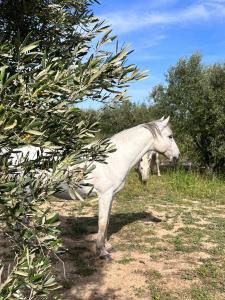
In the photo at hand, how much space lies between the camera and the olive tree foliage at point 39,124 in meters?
2.18

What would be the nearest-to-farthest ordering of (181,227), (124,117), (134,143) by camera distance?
(134,143) < (181,227) < (124,117)

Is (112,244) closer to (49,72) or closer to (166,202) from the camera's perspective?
(166,202)

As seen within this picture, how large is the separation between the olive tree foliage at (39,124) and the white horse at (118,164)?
166 inches

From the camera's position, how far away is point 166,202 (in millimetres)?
12156

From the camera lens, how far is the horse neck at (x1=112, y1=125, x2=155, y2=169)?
7543 millimetres

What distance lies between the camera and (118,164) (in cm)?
743

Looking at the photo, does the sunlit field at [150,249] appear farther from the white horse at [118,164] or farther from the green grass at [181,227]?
the white horse at [118,164]

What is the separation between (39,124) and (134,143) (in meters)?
5.50

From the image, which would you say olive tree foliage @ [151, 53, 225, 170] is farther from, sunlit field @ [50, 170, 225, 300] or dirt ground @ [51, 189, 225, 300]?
dirt ground @ [51, 189, 225, 300]

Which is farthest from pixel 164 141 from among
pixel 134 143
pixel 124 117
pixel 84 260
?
pixel 124 117

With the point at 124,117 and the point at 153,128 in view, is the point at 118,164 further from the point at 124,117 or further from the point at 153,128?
the point at 124,117

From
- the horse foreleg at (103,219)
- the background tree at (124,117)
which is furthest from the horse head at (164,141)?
the background tree at (124,117)

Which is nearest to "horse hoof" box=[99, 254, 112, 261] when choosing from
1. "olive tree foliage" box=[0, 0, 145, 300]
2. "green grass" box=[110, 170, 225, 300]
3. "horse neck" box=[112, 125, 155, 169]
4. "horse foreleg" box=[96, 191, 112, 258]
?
"horse foreleg" box=[96, 191, 112, 258]

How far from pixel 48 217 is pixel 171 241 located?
6.37m
